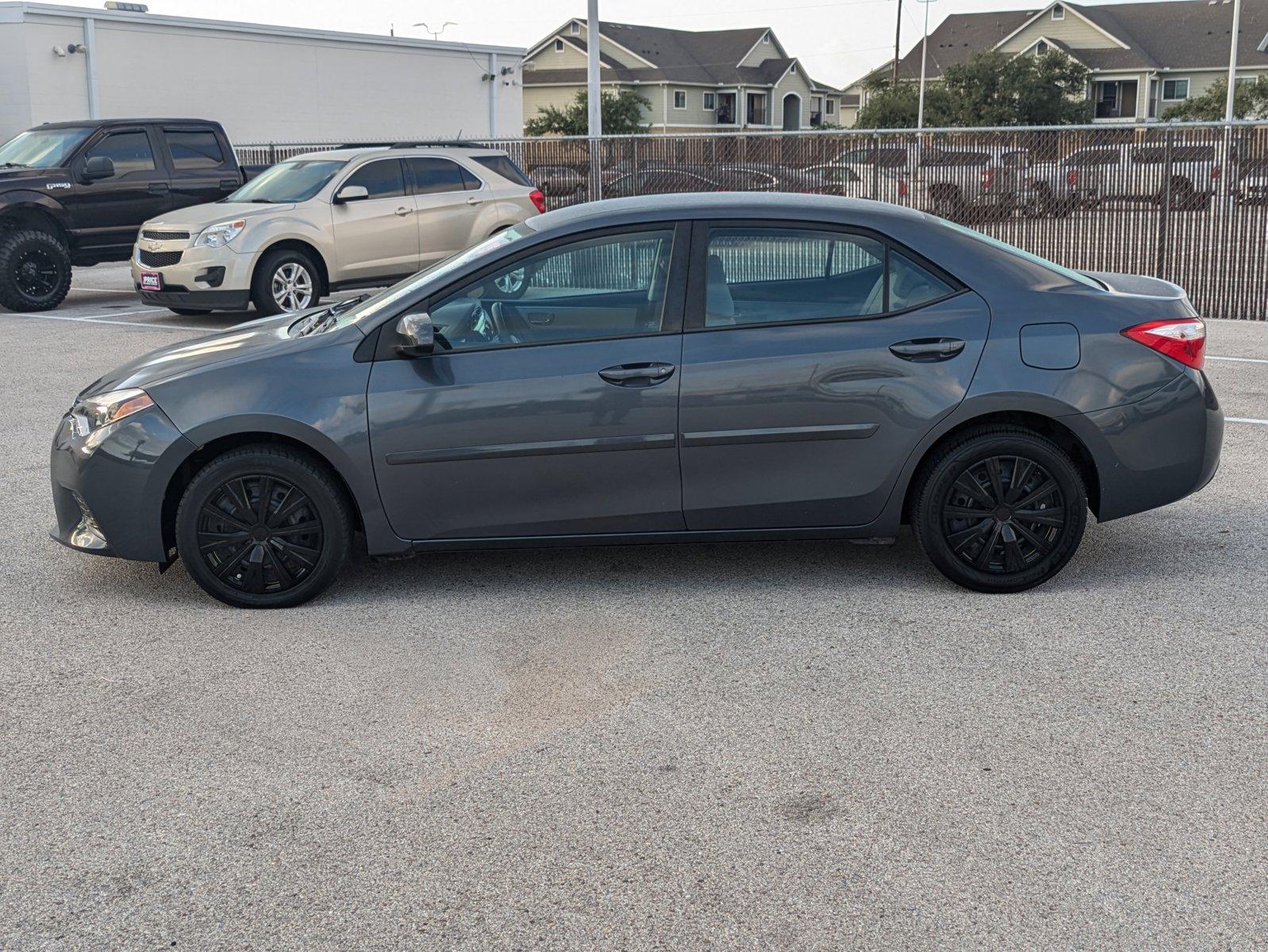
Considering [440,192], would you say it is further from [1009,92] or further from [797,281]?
[1009,92]

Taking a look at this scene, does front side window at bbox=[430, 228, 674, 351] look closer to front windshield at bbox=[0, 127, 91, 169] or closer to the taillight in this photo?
the taillight

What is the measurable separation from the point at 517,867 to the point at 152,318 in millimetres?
13197

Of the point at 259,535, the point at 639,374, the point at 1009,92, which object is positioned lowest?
the point at 259,535

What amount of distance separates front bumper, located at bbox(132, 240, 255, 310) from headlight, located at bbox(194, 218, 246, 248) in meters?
0.06

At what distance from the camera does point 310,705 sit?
14.6 ft

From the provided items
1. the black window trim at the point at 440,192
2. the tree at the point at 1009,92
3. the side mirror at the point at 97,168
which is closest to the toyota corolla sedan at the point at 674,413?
the black window trim at the point at 440,192

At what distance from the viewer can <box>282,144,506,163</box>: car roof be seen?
48.1 ft

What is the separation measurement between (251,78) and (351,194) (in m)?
19.4

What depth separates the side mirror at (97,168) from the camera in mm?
15953

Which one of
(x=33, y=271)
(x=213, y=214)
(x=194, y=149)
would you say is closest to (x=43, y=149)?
(x=33, y=271)

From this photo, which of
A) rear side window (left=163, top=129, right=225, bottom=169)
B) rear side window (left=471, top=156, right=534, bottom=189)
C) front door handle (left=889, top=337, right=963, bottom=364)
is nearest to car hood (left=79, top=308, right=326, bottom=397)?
front door handle (left=889, top=337, right=963, bottom=364)

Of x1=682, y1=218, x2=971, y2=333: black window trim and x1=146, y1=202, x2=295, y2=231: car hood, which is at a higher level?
x1=146, y1=202, x2=295, y2=231: car hood

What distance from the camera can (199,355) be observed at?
5535mm

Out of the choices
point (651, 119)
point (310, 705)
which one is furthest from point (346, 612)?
point (651, 119)
